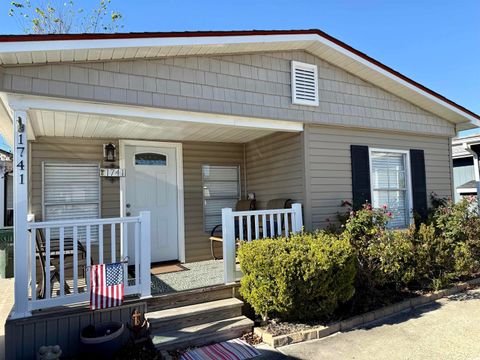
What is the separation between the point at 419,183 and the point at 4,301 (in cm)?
732

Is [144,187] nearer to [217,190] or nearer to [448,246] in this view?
[217,190]

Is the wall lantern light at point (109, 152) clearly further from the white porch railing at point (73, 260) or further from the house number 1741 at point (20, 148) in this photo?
the house number 1741 at point (20, 148)

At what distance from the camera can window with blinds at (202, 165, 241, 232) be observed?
669cm

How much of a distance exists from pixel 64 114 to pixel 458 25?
1127cm

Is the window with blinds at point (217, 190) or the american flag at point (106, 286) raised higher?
the window with blinds at point (217, 190)

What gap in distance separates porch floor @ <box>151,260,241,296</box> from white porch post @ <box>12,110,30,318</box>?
1323 mm

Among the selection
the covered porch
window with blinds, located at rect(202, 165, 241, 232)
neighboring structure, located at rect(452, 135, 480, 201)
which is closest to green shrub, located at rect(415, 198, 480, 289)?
the covered porch

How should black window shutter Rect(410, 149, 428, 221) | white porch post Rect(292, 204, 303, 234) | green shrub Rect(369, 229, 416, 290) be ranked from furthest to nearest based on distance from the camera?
black window shutter Rect(410, 149, 428, 221) → white porch post Rect(292, 204, 303, 234) → green shrub Rect(369, 229, 416, 290)

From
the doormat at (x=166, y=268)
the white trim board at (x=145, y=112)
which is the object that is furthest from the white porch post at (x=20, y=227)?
the doormat at (x=166, y=268)

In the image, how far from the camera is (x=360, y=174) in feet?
20.0

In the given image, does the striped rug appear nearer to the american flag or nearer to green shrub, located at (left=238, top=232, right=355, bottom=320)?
green shrub, located at (left=238, top=232, right=355, bottom=320)

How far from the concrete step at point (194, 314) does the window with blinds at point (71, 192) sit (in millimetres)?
2368

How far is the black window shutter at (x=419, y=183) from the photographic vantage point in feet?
21.9

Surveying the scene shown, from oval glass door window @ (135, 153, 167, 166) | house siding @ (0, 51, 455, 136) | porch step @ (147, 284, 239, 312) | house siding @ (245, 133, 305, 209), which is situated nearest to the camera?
house siding @ (0, 51, 455, 136)
